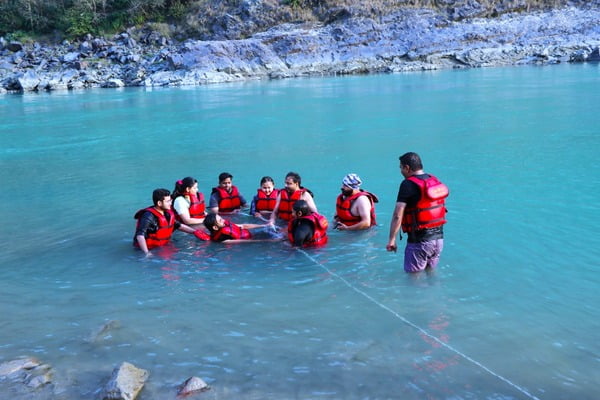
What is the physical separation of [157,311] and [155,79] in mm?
39950

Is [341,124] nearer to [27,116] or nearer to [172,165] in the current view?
[172,165]

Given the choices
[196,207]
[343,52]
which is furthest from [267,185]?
[343,52]

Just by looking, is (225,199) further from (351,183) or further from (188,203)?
(351,183)

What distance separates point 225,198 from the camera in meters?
10.3

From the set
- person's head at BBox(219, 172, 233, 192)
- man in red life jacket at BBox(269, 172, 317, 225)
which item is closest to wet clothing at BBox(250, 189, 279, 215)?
man in red life jacket at BBox(269, 172, 317, 225)

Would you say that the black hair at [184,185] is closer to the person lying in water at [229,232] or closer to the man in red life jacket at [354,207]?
the person lying in water at [229,232]

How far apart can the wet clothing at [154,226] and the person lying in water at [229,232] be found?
55 cm

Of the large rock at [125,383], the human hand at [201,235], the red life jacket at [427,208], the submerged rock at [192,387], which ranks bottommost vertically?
the submerged rock at [192,387]

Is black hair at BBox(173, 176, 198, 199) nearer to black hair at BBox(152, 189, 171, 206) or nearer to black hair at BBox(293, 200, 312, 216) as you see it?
black hair at BBox(152, 189, 171, 206)

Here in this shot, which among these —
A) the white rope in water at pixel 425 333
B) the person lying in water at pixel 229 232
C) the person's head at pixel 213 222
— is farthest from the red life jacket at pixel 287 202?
the white rope in water at pixel 425 333

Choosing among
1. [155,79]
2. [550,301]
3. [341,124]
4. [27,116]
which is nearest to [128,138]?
[341,124]

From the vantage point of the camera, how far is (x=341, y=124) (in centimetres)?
A: 2003

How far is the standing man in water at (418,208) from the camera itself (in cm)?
584

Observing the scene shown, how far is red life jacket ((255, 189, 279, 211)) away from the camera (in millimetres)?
9844
